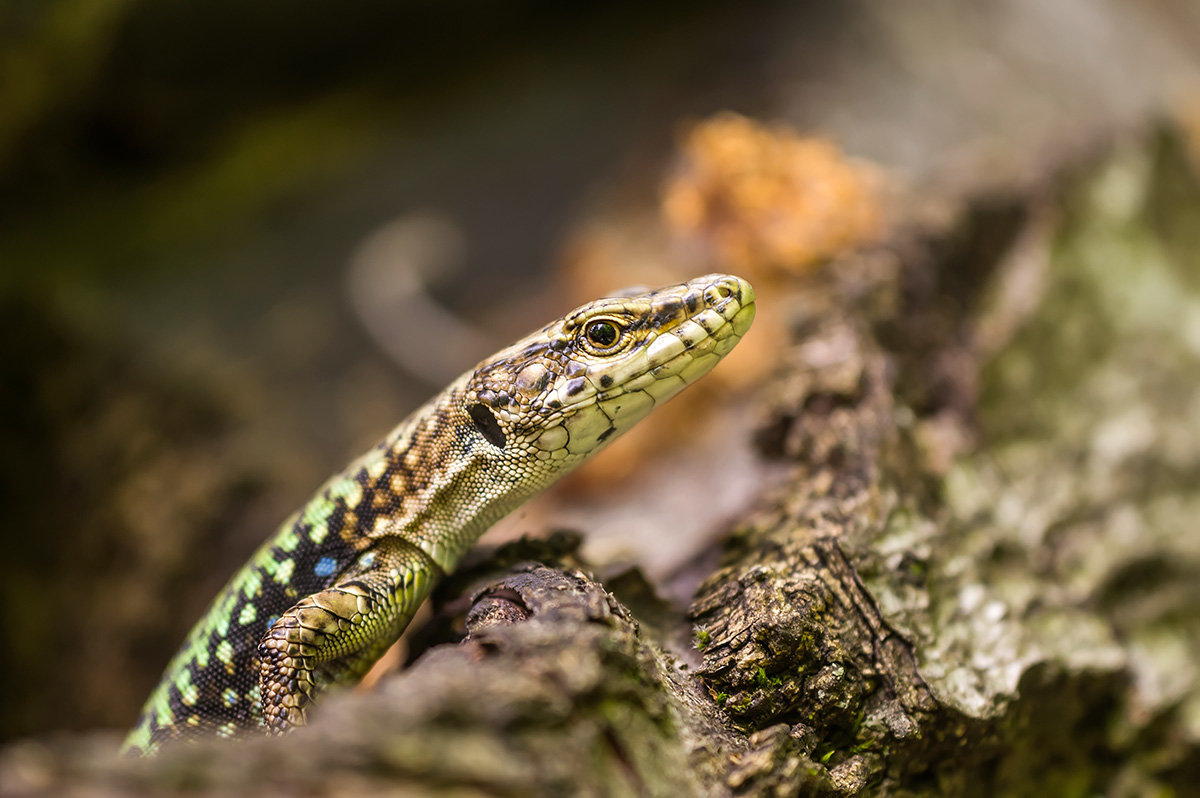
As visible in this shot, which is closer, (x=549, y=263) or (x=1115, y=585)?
(x=1115, y=585)

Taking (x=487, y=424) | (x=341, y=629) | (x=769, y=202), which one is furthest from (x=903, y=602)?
(x=769, y=202)

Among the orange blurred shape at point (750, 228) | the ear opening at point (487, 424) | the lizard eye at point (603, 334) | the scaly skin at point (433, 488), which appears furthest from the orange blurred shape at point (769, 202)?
the ear opening at point (487, 424)

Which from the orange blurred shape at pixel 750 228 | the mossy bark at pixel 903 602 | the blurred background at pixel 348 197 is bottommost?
the mossy bark at pixel 903 602

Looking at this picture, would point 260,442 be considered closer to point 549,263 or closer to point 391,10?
point 549,263

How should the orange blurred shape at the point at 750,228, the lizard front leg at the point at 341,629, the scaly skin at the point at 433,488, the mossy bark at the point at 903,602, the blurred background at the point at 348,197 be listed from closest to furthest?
1. the mossy bark at the point at 903,602
2. the lizard front leg at the point at 341,629
3. the scaly skin at the point at 433,488
4. the orange blurred shape at the point at 750,228
5. the blurred background at the point at 348,197

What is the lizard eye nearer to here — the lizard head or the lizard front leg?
the lizard head

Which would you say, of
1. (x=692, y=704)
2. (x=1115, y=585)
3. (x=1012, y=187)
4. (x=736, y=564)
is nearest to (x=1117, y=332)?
(x=1012, y=187)

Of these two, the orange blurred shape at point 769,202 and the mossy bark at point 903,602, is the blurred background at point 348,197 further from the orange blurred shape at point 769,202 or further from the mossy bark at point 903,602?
the mossy bark at point 903,602

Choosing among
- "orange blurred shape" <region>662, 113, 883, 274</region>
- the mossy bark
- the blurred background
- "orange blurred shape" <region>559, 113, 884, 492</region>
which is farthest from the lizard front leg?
"orange blurred shape" <region>662, 113, 883, 274</region>
